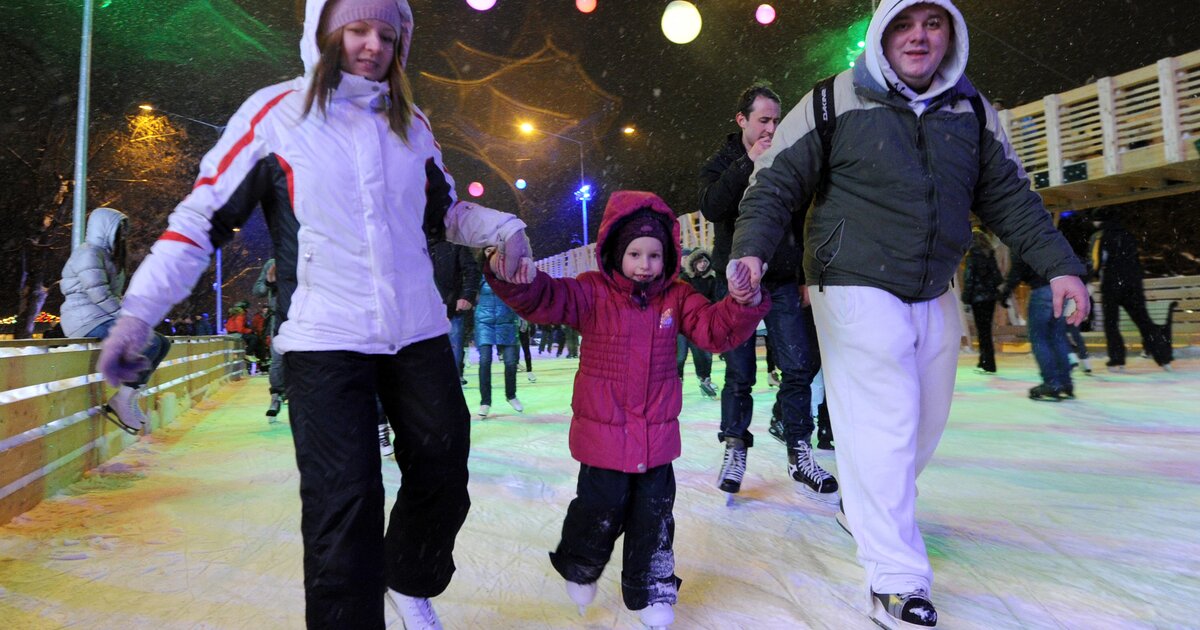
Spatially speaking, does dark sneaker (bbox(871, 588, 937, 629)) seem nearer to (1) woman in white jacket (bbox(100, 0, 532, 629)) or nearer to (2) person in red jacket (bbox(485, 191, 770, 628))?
(2) person in red jacket (bbox(485, 191, 770, 628))

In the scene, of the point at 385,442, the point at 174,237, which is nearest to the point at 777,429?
the point at 385,442

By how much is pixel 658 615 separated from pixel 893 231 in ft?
4.18

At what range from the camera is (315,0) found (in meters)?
1.76

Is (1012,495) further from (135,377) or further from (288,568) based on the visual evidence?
(135,377)

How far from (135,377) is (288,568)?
1.30 metres

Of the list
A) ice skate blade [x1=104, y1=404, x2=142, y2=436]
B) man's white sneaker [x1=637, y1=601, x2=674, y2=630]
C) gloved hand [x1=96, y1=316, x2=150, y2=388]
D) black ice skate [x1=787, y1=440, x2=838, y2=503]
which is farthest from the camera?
ice skate blade [x1=104, y1=404, x2=142, y2=436]

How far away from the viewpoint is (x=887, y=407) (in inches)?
82.7

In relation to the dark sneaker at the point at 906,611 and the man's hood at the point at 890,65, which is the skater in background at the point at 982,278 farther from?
the dark sneaker at the point at 906,611

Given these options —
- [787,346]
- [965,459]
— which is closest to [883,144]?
[787,346]

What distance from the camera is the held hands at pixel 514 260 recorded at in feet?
6.11

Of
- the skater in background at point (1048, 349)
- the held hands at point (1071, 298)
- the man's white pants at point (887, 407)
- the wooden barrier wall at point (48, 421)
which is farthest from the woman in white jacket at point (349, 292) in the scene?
the skater in background at point (1048, 349)

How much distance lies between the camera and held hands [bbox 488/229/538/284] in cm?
186

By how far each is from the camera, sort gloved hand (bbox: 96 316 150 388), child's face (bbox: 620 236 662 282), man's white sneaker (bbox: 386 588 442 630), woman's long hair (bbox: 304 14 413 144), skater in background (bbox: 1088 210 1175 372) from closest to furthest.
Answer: gloved hand (bbox: 96 316 150 388), woman's long hair (bbox: 304 14 413 144), man's white sneaker (bbox: 386 588 442 630), child's face (bbox: 620 236 662 282), skater in background (bbox: 1088 210 1175 372)

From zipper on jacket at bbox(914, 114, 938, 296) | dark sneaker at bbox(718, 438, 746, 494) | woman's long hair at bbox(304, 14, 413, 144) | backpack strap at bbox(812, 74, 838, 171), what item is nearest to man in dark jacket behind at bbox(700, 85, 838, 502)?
dark sneaker at bbox(718, 438, 746, 494)
